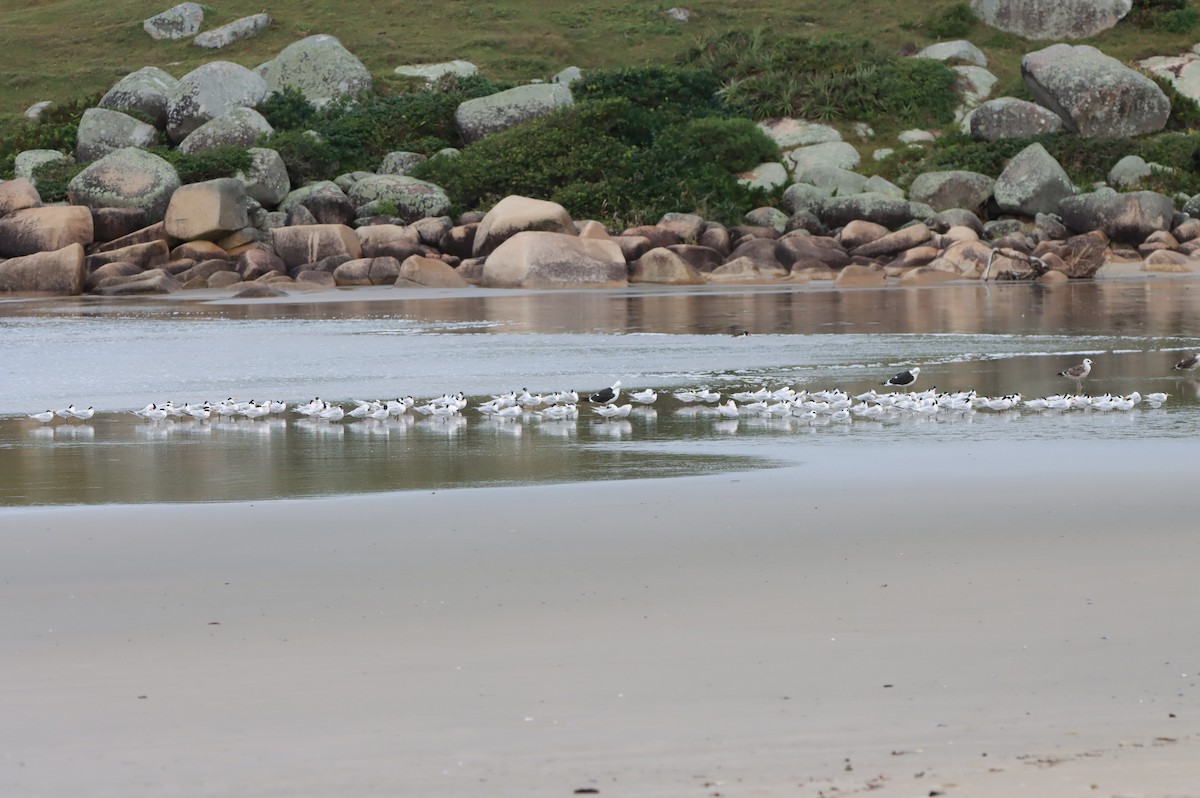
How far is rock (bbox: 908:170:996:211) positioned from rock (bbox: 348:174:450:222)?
12.1 metres

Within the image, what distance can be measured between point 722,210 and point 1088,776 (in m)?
33.6

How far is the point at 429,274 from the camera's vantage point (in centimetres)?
3122

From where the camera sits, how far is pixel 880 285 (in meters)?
30.2

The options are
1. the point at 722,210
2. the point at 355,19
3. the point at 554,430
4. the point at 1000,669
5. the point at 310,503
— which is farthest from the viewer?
the point at 355,19

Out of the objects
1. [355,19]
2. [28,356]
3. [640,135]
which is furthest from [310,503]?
[355,19]

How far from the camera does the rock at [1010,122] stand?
141ft

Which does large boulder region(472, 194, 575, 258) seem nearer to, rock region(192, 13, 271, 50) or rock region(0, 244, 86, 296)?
rock region(0, 244, 86, 296)

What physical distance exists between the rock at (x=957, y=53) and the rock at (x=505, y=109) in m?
16.8

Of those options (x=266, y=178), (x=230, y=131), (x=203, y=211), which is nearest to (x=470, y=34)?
(x=230, y=131)

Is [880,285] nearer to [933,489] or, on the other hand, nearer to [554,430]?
[554,430]

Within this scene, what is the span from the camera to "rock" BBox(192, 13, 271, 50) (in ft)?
200

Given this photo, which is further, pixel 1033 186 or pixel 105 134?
pixel 105 134

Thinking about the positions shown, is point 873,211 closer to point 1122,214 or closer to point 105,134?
point 1122,214

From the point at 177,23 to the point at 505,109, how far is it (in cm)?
2637
